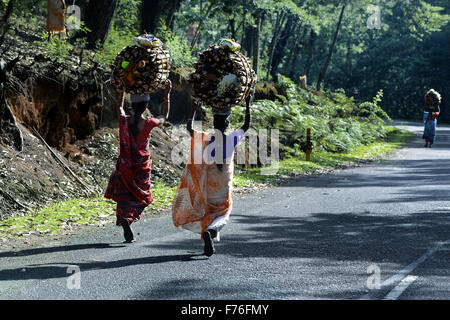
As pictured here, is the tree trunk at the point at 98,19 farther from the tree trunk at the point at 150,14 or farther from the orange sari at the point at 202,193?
the orange sari at the point at 202,193

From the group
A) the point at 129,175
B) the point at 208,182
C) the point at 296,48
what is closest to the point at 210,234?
the point at 208,182

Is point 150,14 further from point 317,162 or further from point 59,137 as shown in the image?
point 59,137

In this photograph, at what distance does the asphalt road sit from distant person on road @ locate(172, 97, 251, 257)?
1.49 feet

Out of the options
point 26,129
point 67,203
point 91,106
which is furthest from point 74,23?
point 67,203

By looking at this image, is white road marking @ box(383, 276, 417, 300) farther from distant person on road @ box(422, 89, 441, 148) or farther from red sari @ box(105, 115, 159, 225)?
distant person on road @ box(422, 89, 441, 148)

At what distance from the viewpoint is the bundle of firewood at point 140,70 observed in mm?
8219

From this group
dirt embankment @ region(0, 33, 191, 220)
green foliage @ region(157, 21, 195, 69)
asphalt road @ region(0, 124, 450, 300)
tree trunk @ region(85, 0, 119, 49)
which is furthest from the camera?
green foliage @ region(157, 21, 195, 69)

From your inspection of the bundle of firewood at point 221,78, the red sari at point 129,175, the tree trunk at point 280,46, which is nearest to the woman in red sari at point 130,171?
the red sari at point 129,175

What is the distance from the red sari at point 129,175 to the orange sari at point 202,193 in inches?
26.1

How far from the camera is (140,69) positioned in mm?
8219

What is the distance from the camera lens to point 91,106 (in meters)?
13.6

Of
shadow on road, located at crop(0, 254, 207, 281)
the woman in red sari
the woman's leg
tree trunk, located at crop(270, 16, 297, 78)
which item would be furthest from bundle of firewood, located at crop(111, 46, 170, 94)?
tree trunk, located at crop(270, 16, 297, 78)

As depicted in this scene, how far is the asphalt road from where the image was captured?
6094mm
